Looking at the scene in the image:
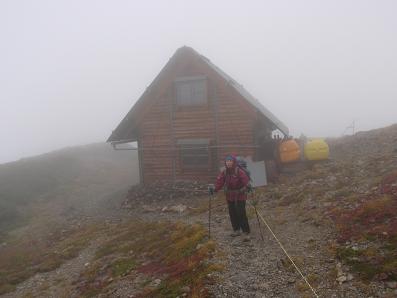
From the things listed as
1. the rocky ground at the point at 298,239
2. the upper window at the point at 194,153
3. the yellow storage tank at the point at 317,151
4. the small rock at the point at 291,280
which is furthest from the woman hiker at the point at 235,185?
the upper window at the point at 194,153

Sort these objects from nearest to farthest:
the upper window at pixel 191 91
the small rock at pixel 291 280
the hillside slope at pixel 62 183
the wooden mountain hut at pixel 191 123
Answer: the small rock at pixel 291 280 < the wooden mountain hut at pixel 191 123 < the upper window at pixel 191 91 < the hillside slope at pixel 62 183

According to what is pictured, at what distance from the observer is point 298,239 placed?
9609mm

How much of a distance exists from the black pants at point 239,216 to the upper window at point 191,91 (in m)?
11.0

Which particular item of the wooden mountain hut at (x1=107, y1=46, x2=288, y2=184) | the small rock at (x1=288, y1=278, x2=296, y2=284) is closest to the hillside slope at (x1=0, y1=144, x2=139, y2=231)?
the wooden mountain hut at (x1=107, y1=46, x2=288, y2=184)

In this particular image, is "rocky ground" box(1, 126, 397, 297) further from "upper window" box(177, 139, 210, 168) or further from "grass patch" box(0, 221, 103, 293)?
"upper window" box(177, 139, 210, 168)

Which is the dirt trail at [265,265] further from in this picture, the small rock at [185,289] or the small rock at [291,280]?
the small rock at [185,289]

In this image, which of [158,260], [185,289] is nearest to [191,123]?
[158,260]

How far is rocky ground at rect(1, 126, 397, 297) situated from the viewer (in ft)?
23.3

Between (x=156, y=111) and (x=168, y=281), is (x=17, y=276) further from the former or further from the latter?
(x=156, y=111)

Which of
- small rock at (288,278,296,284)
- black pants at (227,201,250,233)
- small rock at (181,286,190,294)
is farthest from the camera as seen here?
black pants at (227,201,250,233)

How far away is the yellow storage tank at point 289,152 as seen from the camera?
62.7 ft

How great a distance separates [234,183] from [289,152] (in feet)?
32.5

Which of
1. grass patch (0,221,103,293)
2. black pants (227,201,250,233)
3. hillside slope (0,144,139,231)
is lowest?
grass patch (0,221,103,293)

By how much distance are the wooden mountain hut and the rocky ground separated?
2827 millimetres
